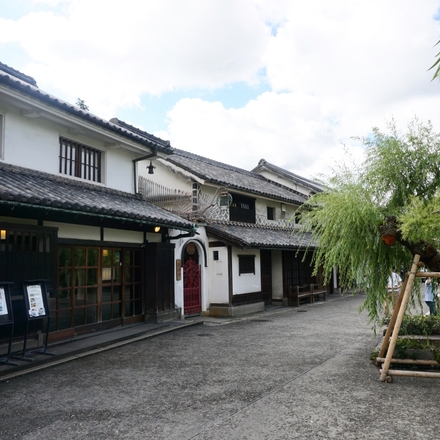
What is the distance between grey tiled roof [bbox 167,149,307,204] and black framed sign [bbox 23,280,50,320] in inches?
337

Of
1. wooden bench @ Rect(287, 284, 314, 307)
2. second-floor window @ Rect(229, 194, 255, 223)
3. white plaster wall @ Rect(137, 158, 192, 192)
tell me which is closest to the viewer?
white plaster wall @ Rect(137, 158, 192, 192)

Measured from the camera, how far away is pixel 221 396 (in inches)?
225

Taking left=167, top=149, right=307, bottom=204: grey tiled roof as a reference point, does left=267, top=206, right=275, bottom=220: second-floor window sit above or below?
below

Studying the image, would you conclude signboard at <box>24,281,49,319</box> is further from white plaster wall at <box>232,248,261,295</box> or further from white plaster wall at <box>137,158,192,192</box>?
white plaster wall at <box>137,158,192,192</box>

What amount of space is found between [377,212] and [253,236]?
9.89 meters

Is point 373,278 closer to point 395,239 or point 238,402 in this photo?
point 395,239

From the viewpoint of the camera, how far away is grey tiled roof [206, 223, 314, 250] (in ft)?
48.6

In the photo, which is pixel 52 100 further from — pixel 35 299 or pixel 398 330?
pixel 398 330

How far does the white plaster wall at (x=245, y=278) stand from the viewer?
15.5 m

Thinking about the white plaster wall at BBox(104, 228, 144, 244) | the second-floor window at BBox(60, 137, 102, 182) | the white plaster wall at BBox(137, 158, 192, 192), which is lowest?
the white plaster wall at BBox(104, 228, 144, 244)

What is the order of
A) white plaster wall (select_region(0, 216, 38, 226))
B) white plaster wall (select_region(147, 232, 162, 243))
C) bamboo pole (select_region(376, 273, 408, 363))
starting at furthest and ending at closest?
white plaster wall (select_region(147, 232, 162, 243))
white plaster wall (select_region(0, 216, 38, 226))
bamboo pole (select_region(376, 273, 408, 363))

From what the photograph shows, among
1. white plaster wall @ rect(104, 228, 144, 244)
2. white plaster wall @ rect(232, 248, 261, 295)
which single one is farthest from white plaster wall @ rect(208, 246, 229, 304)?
white plaster wall @ rect(104, 228, 144, 244)

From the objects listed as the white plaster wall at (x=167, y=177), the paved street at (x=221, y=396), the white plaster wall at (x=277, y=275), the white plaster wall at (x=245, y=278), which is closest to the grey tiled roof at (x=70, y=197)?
the paved street at (x=221, y=396)

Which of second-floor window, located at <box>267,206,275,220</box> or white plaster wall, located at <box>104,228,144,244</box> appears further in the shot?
second-floor window, located at <box>267,206,275,220</box>
